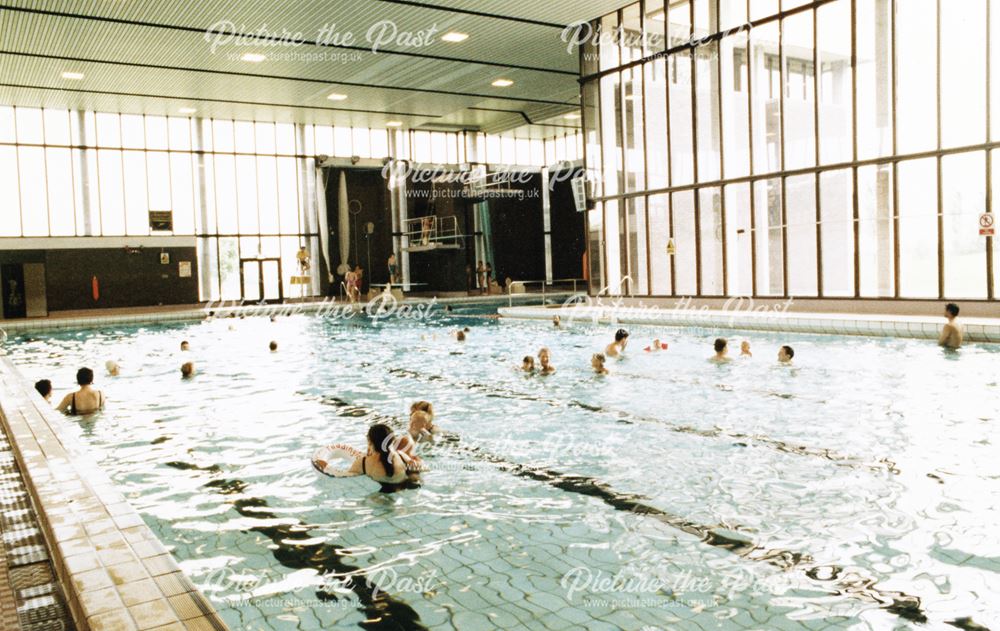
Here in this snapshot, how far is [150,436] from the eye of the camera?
7.20 m

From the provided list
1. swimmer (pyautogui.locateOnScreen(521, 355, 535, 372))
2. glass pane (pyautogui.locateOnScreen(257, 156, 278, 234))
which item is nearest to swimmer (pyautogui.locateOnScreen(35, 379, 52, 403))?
swimmer (pyautogui.locateOnScreen(521, 355, 535, 372))

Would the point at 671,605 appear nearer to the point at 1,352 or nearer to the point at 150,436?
the point at 150,436

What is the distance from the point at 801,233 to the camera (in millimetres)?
15352

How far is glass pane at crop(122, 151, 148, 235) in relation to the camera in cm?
2606

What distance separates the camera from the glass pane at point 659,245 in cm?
1784

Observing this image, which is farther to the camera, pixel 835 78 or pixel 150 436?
pixel 835 78

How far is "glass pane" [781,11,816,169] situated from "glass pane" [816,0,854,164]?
0.59 ft

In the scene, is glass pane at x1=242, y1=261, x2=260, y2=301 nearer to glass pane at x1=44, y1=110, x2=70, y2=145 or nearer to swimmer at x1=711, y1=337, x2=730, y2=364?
glass pane at x1=44, y1=110, x2=70, y2=145

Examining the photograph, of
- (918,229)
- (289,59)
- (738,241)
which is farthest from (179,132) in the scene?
(918,229)

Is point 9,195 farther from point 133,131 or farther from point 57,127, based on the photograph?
point 133,131

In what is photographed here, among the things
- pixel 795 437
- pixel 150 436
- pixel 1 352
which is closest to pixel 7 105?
pixel 1 352

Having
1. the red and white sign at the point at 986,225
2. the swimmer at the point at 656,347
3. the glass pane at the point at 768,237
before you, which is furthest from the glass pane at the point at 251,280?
the red and white sign at the point at 986,225

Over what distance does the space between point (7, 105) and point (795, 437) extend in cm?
2485

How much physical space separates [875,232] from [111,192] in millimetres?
23341
